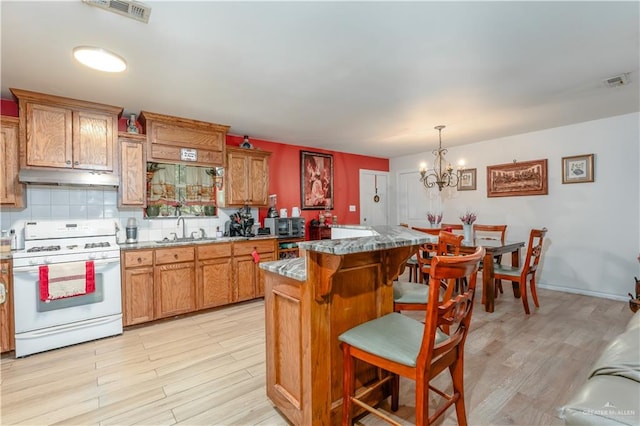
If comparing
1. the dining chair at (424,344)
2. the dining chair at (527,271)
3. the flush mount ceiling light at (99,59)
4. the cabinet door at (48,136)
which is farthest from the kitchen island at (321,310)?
the cabinet door at (48,136)

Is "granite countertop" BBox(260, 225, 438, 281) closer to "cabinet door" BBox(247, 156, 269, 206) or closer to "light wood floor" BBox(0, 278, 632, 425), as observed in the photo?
"light wood floor" BBox(0, 278, 632, 425)

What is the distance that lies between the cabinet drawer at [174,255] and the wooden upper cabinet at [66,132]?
1087mm

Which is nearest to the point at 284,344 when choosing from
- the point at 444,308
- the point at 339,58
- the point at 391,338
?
the point at 391,338

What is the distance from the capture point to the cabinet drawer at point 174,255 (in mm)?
3350

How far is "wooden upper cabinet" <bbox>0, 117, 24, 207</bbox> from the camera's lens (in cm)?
279

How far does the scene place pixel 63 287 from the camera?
2.74 metres

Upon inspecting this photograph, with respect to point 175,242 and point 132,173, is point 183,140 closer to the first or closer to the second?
point 132,173

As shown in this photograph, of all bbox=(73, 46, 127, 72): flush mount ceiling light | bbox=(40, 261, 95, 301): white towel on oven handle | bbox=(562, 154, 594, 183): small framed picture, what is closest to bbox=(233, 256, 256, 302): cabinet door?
bbox=(40, 261, 95, 301): white towel on oven handle

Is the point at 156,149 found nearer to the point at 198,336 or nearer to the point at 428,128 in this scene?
the point at 198,336

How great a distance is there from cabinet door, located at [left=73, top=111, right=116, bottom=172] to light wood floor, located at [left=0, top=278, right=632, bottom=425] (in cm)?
185

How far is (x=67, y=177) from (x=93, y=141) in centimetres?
45

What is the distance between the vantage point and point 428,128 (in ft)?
14.1

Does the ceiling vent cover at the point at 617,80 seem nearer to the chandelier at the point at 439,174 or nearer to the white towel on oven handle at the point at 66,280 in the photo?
the chandelier at the point at 439,174

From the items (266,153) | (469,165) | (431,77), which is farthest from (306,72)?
(469,165)
